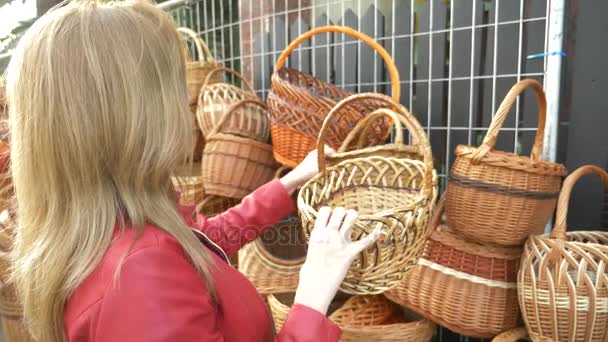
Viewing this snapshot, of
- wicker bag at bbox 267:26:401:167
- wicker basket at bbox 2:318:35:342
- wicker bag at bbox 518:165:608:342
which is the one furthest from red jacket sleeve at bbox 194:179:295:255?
wicker basket at bbox 2:318:35:342

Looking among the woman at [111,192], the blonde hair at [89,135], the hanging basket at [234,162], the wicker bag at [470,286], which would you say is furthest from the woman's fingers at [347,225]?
the hanging basket at [234,162]

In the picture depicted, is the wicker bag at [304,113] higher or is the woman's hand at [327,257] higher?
the wicker bag at [304,113]

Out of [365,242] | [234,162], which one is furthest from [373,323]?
[234,162]

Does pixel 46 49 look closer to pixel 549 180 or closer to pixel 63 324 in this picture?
pixel 63 324

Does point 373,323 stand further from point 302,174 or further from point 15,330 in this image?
point 15,330

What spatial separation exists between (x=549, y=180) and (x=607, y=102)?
1.65 ft

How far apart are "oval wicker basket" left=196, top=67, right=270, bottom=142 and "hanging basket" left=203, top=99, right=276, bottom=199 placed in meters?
0.03

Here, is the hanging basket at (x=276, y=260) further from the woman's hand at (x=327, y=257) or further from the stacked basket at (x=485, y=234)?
the woman's hand at (x=327, y=257)

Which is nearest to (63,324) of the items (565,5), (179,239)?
(179,239)

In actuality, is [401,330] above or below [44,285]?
below

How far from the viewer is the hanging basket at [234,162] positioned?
1984mm

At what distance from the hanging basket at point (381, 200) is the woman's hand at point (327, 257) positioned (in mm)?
63

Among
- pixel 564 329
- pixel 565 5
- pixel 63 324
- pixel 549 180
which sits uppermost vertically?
pixel 565 5

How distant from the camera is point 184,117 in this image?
0.75 metres
